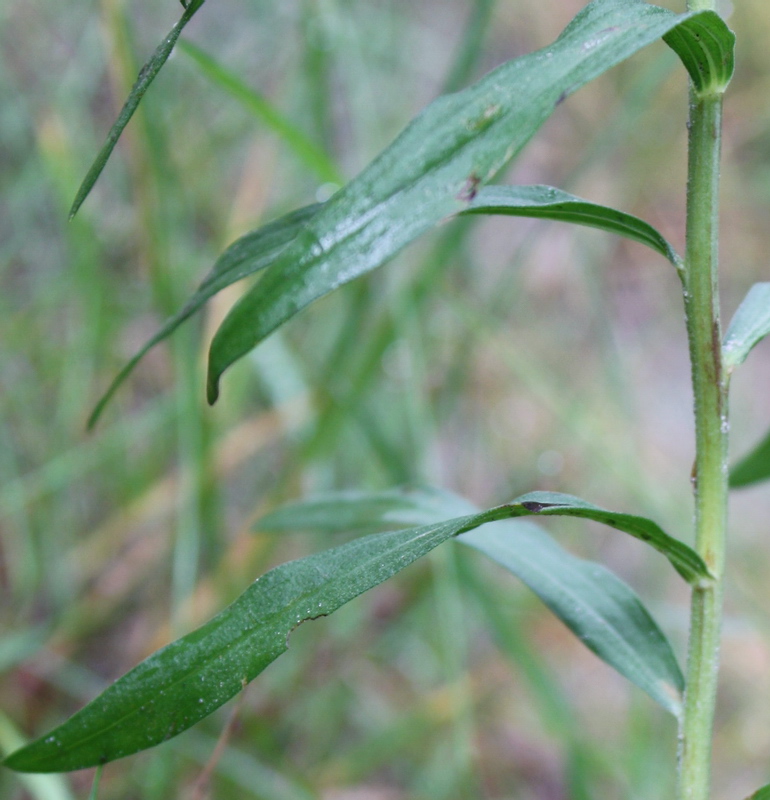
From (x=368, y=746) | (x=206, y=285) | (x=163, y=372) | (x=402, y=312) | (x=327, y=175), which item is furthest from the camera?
(x=163, y=372)

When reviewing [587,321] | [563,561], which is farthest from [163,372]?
[563,561]

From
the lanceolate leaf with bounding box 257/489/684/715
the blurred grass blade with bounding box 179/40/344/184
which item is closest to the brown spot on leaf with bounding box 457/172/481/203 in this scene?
the lanceolate leaf with bounding box 257/489/684/715

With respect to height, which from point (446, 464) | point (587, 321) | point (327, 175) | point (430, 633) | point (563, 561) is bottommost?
point (563, 561)

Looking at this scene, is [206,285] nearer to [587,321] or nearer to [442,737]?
[442,737]

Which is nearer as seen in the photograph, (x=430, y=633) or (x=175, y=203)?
(x=175, y=203)

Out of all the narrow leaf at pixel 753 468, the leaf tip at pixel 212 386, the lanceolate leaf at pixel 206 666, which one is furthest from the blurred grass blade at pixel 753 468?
the leaf tip at pixel 212 386

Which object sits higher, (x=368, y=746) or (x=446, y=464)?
(x=446, y=464)
